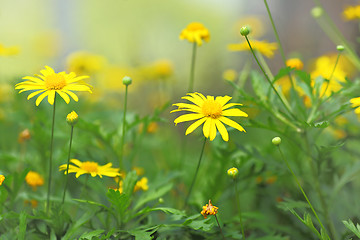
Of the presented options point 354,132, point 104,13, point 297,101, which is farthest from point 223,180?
point 104,13

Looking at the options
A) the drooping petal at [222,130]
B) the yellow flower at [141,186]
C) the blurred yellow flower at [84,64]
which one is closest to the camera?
the drooping petal at [222,130]

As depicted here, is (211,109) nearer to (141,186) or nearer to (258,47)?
(141,186)

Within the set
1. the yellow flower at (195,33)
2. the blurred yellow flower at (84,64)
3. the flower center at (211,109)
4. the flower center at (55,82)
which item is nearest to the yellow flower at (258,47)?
the yellow flower at (195,33)

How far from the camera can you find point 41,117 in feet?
3.96

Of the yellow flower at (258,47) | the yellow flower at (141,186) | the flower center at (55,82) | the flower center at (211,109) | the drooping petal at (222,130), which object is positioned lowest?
the yellow flower at (141,186)

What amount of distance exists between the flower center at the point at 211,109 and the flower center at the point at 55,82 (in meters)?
0.29

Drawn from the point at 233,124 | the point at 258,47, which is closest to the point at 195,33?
the point at 258,47

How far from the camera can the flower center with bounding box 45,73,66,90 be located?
81cm

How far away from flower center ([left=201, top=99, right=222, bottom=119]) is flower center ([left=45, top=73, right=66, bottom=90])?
0.29m

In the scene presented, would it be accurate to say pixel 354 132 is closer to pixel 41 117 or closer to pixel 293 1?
pixel 41 117

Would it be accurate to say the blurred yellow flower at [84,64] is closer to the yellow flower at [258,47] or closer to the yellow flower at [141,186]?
the yellow flower at [258,47]

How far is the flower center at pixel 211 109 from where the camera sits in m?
0.80

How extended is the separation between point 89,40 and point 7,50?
5.89 m

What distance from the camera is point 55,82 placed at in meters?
0.81
